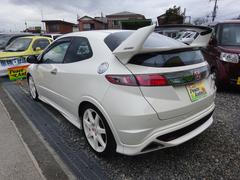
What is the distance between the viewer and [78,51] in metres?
2.97

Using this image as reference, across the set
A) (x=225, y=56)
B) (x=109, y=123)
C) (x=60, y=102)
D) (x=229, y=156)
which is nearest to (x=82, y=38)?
(x=60, y=102)

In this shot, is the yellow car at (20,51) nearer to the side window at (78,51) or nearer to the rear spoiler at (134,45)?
the side window at (78,51)

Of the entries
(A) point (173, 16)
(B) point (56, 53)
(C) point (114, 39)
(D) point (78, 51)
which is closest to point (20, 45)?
(B) point (56, 53)

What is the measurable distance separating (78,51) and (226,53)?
3442 mm

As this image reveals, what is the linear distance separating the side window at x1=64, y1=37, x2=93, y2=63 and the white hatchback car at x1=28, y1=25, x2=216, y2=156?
24mm

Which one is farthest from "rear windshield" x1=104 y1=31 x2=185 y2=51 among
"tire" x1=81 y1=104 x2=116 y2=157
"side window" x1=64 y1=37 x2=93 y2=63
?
"tire" x1=81 y1=104 x2=116 y2=157

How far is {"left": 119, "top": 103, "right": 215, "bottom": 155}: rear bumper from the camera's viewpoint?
208 centimetres

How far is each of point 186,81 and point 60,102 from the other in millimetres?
2092

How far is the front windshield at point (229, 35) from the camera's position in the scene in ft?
16.5

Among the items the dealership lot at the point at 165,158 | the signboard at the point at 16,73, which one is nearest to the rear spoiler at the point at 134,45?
the dealership lot at the point at 165,158

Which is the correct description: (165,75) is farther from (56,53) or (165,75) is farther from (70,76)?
(56,53)

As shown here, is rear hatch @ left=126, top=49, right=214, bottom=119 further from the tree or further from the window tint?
the tree

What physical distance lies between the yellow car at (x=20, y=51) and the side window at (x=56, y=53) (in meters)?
3.79

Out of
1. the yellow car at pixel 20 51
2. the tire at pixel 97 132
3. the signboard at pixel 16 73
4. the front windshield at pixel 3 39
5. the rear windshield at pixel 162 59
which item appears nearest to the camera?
the rear windshield at pixel 162 59
